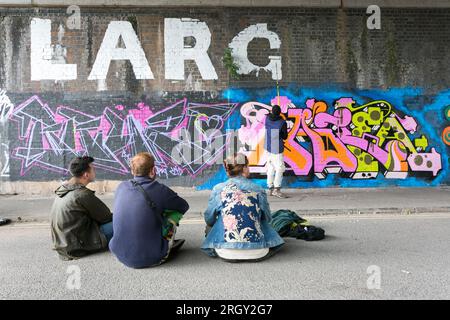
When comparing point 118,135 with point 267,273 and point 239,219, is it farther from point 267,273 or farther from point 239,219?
point 267,273

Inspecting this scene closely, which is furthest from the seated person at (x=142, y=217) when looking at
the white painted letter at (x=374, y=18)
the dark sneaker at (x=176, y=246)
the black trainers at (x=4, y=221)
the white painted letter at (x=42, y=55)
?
the white painted letter at (x=374, y=18)

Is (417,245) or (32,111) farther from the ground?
(32,111)

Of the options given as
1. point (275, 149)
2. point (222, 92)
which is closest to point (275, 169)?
point (275, 149)

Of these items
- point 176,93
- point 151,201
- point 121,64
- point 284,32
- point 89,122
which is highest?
point 284,32

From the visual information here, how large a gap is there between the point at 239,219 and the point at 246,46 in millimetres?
7185

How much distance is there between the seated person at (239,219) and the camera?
5.16 m

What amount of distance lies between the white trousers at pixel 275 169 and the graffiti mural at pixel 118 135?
1.52 meters

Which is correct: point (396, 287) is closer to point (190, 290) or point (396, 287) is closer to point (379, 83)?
point (190, 290)

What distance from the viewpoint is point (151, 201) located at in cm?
509

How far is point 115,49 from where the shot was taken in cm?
1127

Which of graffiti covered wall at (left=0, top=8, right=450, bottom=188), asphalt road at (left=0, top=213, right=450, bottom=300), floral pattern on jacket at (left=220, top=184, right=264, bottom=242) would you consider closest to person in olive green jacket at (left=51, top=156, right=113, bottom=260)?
asphalt road at (left=0, top=213, right=450, bottom=300)

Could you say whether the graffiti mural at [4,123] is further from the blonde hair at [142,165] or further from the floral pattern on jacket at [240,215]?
the floral pattern on jacket at [240,215]
